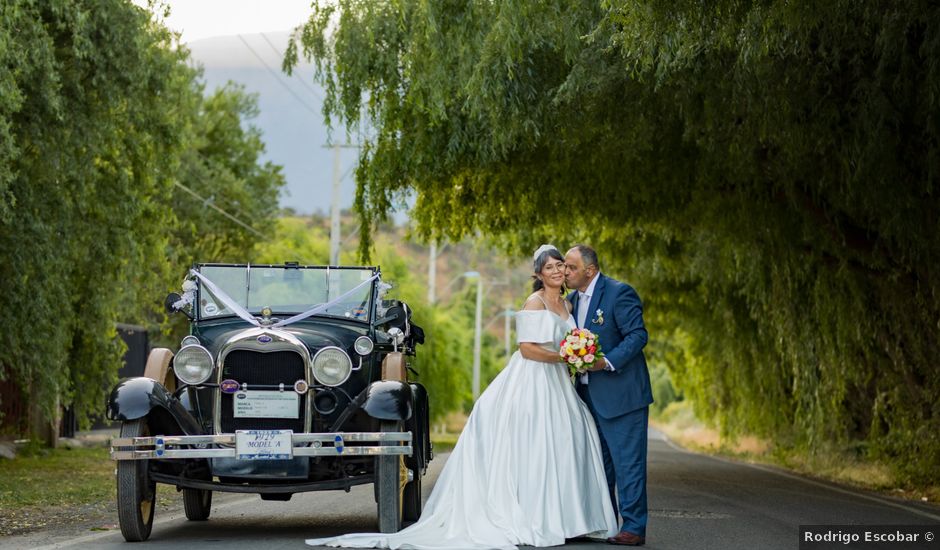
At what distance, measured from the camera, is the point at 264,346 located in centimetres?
961

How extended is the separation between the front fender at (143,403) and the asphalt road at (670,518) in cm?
90

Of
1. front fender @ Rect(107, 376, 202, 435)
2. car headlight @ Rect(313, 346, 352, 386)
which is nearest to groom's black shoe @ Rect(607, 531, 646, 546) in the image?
car headlight @ Rect(313, 346, 352, 386)

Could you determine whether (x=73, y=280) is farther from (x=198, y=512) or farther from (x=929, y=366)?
(x=929, y=366)

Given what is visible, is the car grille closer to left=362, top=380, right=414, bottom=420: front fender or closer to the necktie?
left=362, top=380, right=414, bottom=420: front fender

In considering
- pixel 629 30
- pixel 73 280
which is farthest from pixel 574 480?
pixel 73 280

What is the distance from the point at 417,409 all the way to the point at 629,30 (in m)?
3.59

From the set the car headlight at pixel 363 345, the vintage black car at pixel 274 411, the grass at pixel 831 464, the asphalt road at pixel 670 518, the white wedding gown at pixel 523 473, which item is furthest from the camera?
the grass at pixel 831 464

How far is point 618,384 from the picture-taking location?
31.6 feet

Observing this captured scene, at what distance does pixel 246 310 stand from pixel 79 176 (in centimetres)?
725

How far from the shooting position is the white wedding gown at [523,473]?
8.94 meters

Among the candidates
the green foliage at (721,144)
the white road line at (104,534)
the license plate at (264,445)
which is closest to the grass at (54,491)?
the white road line at (104,534)

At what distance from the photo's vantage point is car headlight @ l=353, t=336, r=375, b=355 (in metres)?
10.3

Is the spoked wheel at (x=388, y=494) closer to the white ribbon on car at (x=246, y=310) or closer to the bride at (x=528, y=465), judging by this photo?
the bride at (x=528, y=465)

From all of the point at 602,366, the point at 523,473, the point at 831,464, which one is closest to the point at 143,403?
the point at 523,473
